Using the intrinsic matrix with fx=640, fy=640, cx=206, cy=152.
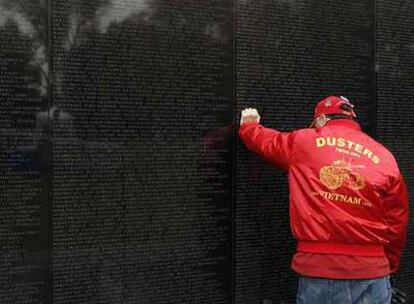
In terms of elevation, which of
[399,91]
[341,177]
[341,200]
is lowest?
[341,200]

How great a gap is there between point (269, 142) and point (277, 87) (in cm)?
97

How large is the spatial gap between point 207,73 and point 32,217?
1729mm

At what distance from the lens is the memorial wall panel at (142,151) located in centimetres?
454

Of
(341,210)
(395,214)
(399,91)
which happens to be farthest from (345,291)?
(399,91)

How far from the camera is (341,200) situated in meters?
3.96

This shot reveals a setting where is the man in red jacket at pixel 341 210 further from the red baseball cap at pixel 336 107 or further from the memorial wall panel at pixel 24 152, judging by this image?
the memorial wall panel at pixel 24 152

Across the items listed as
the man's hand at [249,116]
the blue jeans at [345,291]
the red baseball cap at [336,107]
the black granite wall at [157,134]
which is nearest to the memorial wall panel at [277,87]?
the black granite wall at [157,134]

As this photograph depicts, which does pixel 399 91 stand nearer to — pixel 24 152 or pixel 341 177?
pixel 341 177

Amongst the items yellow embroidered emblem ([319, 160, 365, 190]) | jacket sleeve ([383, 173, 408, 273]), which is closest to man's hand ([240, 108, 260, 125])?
yellow embroidered emblem ([319, 160, 365, 190])

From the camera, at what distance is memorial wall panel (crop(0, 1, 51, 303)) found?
434 cm

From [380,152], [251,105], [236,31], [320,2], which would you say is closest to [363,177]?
[380,152]

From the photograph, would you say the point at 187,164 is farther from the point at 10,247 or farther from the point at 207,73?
the point at 10,247

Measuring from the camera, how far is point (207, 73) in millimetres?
5039

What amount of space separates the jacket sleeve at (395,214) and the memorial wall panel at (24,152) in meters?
2.31
